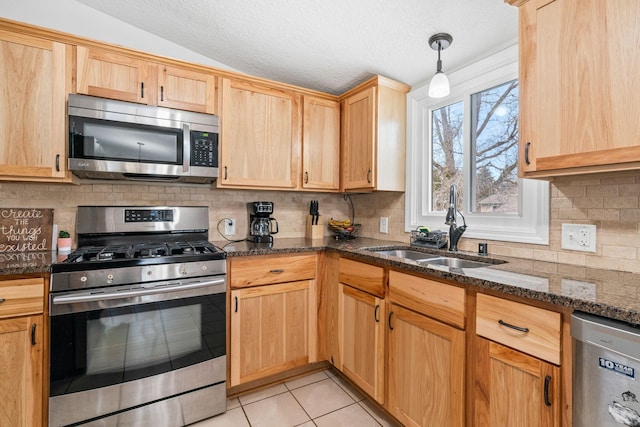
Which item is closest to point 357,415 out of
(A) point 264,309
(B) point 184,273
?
(A) point 264,309

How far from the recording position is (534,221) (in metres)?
1.63

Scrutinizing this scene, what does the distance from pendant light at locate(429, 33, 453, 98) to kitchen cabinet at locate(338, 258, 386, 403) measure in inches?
40.8

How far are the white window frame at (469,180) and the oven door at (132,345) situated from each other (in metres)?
1.54

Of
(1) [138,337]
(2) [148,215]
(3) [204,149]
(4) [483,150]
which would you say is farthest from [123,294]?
(4) [483,150]

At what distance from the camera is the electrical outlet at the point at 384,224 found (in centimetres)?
259

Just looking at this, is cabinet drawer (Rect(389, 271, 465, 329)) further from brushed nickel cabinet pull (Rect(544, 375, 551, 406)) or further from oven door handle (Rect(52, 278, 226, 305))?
oven door handle (Rect(52, 278, 226, 305))

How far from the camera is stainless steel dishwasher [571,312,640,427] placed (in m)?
0.82

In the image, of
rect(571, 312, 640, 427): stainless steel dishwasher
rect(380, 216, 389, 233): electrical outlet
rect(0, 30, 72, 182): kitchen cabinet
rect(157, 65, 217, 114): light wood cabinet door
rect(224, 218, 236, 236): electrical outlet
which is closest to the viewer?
rect(571, 312, 640, 427): stainless steel dishwasher

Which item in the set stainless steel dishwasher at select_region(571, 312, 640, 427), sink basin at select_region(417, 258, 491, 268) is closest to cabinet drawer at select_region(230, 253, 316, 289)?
sink basin at select_region(417, 258, 491, 268)

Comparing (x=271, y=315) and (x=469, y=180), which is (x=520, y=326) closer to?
(x=469, y=180)

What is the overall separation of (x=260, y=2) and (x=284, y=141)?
909 millimetres

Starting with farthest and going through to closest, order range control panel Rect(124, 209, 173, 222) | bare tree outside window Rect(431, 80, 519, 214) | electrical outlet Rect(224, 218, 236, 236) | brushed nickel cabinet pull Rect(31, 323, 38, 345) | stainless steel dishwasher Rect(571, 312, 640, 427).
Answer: electrical outlet Rect(224, 218, 236, 236), range control panel Rect(124, 209, 173, 222), bare tree outside window Rect(431, 80, 519, 214), brushed nickel cabinet pull Rect(31, 323, 38, 345), stainless steel dishwasher Rect(571, 312, 640, 427)

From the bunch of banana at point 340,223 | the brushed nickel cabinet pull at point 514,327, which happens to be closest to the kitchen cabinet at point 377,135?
the bunch of banana at point 340,223

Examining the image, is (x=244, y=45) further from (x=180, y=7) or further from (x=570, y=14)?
(x=570, y=14)
